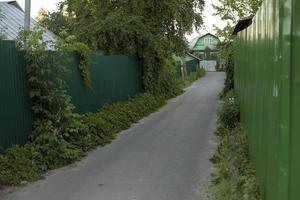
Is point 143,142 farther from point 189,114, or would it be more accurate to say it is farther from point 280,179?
point 280,179

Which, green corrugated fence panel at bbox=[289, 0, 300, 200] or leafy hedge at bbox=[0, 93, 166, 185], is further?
leafy hedge at bbox=[0, 93, 166, 185]

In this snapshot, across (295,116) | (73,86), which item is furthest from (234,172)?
(73,86)

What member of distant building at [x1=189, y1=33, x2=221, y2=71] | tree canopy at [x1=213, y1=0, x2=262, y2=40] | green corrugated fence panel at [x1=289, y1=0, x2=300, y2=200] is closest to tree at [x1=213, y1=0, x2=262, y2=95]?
tree canopy at [x1=213, y1=0, x2=262, y2=40]

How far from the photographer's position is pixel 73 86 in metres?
12.8

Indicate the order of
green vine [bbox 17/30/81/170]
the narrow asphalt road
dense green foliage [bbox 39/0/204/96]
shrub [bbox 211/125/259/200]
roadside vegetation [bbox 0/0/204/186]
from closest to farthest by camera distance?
shrub [bbox 211/125/259/200] → the narrow asphalt road → roadside vegetation [bbox 0/0/204/186] → green vine [bbox 17/30/81/170] → dense green foliage [bbox 39/0/204/96]

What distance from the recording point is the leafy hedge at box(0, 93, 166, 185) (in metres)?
8.34

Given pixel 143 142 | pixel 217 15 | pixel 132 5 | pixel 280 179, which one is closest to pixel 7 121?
pixel 143 142

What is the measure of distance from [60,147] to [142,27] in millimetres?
11167

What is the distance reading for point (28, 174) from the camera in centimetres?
842

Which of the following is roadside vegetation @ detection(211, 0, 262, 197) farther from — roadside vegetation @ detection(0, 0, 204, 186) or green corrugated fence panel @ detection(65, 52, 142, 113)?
green corrugated fence panel @ detection(65, 52, 142, 113)

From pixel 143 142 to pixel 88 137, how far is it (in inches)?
63.0

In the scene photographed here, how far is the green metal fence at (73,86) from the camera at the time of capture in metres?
9.09

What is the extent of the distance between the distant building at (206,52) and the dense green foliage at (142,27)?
38288 millimetres

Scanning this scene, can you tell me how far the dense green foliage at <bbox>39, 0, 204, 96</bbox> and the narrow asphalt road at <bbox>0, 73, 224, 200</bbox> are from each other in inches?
243
